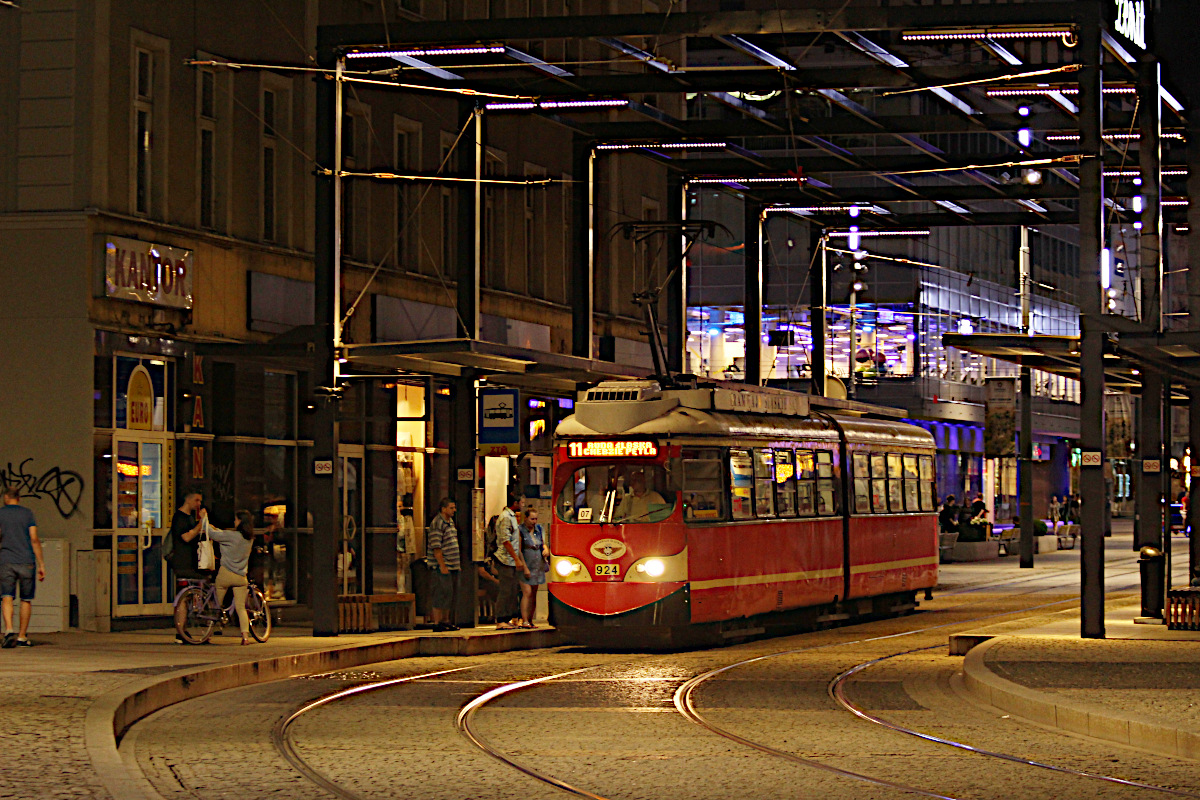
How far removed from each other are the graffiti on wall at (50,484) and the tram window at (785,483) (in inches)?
366

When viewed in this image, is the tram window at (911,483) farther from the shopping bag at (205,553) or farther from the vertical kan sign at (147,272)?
the shopping bag at (205,553)

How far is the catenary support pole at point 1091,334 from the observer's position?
77.9 feet

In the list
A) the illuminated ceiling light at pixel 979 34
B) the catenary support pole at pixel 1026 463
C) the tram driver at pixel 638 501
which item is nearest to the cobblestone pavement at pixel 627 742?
the tram driver at pixel 638 501

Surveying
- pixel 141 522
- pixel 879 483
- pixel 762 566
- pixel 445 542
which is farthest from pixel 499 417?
pixel 879 483

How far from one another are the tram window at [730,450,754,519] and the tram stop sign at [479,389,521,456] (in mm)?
2864

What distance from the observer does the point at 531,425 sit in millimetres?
38375

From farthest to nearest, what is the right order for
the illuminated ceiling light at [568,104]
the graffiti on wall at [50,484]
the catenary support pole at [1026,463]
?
the catenary support pole at [1026,463] → the illuminated ceiling light at [568,104] → the graffiti on wall at [50,484]

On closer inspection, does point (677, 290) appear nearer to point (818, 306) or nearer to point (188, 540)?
point (818, 306)

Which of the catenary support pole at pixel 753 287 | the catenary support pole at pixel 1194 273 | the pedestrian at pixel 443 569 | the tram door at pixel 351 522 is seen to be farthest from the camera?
the catenary support pole at pixel 753 287

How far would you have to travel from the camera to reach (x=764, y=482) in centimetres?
2641

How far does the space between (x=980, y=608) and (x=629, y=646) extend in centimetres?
1041

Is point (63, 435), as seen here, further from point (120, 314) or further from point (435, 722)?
point (435, 722)

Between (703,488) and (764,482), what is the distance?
1.85m

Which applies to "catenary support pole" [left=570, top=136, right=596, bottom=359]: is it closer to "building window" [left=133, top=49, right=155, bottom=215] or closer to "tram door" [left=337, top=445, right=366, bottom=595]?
"tram door" [left=337, top=445, right=366, bottom=595]
